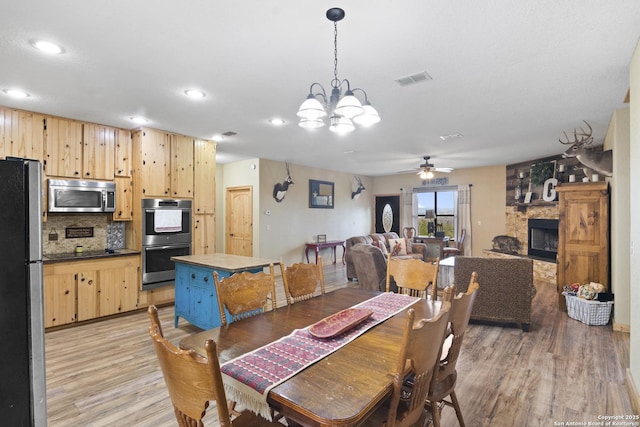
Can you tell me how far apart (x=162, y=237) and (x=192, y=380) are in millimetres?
4119

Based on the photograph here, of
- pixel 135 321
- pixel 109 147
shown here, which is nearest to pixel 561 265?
pixel 135 321

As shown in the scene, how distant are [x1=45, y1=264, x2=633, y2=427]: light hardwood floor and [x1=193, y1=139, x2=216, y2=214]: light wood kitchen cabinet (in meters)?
1.89

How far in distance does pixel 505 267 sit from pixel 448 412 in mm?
2058

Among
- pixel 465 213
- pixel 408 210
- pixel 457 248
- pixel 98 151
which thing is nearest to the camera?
pixel 98 151

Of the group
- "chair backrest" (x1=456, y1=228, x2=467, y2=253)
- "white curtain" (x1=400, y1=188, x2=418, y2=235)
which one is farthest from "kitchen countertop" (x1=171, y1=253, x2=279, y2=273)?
"white curtain" (x1=400, y1=188, x2=418, y2=235)

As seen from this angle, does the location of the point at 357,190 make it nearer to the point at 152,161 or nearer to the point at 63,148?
the point at 152,161

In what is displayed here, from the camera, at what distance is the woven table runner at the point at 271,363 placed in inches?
47.2

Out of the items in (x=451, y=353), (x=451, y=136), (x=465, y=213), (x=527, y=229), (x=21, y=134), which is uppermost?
(x=451, y=136)

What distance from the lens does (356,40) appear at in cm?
228

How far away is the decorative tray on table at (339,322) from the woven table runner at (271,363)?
0.07 ft

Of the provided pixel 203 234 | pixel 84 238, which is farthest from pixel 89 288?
pixel 203 234

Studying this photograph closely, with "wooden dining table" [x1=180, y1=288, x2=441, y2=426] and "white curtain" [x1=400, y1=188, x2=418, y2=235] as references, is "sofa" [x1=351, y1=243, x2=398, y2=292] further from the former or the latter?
"white curtain" [x1=400, y1=188, x2=418, y2=235]

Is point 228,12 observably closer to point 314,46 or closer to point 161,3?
point 161,3

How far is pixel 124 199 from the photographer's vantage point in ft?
15.1
